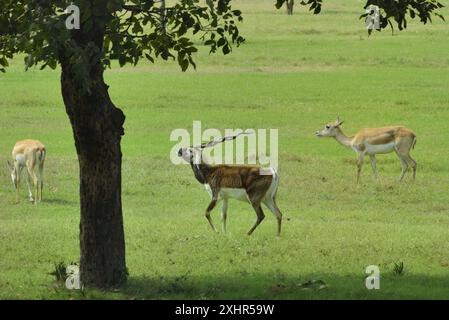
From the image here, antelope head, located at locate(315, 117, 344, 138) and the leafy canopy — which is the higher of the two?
the leafy canopy

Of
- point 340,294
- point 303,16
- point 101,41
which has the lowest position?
point 340,294

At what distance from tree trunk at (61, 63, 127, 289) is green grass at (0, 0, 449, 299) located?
1.15ft

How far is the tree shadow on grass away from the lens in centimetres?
993

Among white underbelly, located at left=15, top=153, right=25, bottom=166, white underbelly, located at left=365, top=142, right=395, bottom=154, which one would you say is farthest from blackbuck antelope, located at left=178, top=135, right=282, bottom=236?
white underbelly, located at left=365, top=142, right=395, bottom=154

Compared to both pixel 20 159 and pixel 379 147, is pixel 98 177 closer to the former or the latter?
pixel 20 159

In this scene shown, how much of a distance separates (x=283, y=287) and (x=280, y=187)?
7753 millimetres

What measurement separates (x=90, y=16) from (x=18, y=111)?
18.4 m

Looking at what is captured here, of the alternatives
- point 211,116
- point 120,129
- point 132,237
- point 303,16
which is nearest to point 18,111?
point 211,116

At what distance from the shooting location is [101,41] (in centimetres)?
1009

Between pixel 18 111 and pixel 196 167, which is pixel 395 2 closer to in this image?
pixel 196 167

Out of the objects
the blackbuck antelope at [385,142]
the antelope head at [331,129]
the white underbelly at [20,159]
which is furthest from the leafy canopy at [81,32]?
the antelope head at [331,129]

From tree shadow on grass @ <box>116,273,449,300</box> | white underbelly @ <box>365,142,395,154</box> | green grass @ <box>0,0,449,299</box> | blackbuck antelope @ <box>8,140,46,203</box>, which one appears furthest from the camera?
white underbelly @ <box>365,142,395,154</box>

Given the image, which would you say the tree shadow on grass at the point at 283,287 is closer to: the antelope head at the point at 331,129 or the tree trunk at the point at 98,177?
the tree trunk at the point at 98,177

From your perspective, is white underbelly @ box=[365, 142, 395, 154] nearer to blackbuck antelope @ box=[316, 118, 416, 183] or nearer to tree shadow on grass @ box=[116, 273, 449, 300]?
blackbuck antelope @ box=[316, 118, 416, 183]
